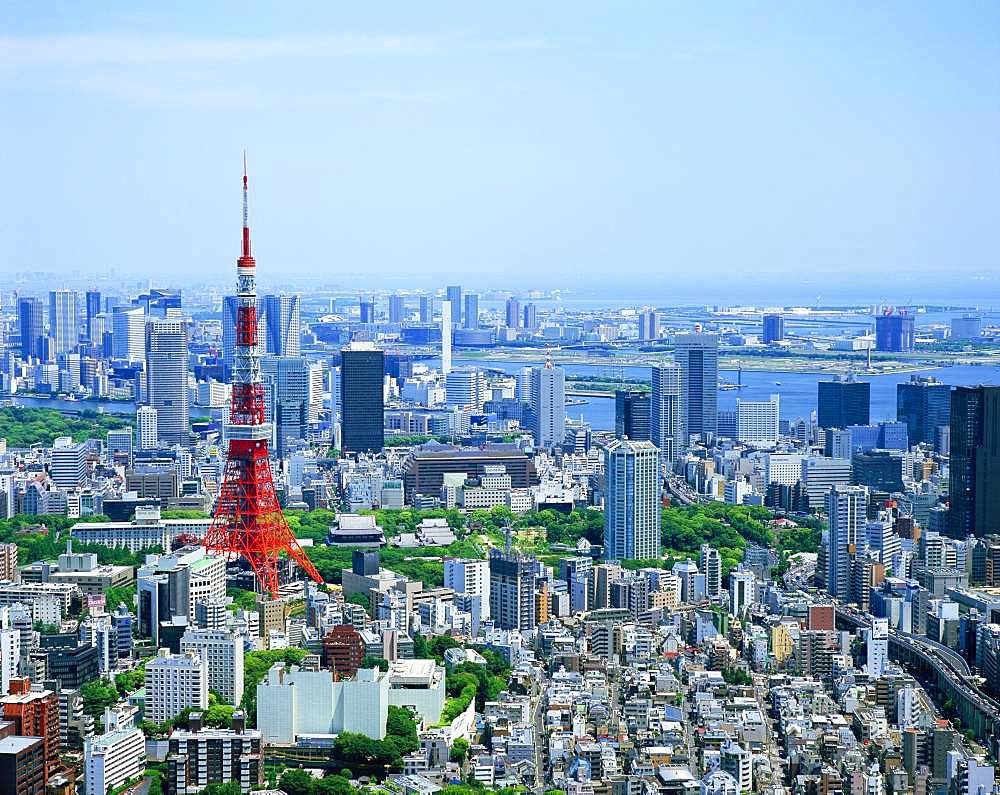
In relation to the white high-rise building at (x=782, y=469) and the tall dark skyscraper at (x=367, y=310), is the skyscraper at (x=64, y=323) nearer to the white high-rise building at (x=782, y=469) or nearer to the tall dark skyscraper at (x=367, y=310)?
the tall dark skyscraper at (x=367, y=310)

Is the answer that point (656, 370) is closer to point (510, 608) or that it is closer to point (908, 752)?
point (510, 608)

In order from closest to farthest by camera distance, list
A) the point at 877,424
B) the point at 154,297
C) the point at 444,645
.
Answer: the point at 444,645 → the point at 877,424 → the point at 154,297

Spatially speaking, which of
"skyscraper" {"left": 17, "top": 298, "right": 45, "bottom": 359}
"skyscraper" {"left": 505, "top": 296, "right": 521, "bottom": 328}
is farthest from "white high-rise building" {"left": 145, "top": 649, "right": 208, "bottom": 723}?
"skyscraper" {"left": 505, "top": 296, "right": 521, "bottom": 328}

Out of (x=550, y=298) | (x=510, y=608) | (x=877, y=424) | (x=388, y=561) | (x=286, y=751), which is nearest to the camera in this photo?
(x=286, y=751)

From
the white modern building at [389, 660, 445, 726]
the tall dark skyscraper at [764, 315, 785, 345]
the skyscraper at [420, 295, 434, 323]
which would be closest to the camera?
the white modern building at [389, 660, 445, 726]

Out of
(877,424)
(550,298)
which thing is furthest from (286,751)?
(550,298)

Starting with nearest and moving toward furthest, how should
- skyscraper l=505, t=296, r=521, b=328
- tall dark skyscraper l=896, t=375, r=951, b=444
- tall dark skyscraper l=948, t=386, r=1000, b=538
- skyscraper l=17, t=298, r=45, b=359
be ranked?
tall dark skyscraper l=948, t=386, r=1000, b=538 → tall dark skyscraper l=896, t=375, r=951, b=444 → skyscraper l=17, t=298, r=45, b=359 → skyscraper l=505, t=296, r=521, b=328

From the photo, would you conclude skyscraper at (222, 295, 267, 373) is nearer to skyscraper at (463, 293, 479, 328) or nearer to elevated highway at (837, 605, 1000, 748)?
skyscraper at (463, 293, 479, 328)
